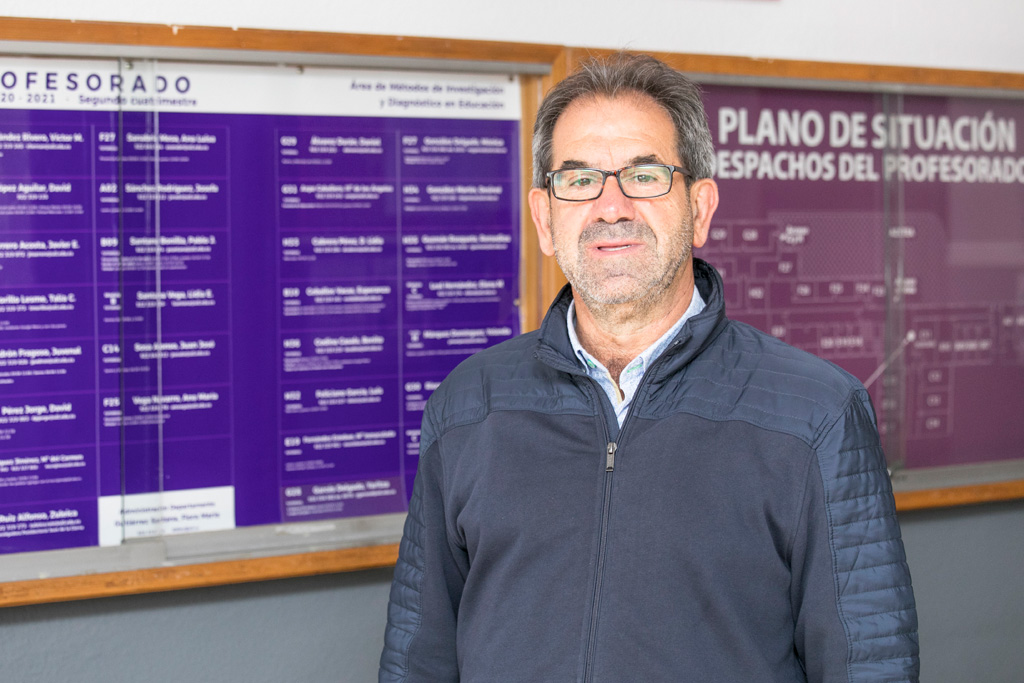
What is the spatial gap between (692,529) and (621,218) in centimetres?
44

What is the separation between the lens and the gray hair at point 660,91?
133cm

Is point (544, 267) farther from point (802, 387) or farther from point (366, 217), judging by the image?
point (802, 387)

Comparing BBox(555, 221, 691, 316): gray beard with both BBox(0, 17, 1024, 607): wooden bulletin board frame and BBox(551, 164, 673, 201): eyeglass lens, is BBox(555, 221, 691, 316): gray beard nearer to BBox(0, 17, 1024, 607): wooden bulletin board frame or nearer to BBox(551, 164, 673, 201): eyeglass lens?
BBox(551, 164, 673, 201): eyeglass lens

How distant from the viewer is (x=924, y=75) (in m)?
2.24

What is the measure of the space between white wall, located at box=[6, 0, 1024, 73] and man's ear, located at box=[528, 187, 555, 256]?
68 centimetres

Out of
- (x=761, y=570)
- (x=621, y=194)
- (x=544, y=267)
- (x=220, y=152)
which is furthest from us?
(x=544, y=267)

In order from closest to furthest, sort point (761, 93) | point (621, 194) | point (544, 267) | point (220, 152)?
1. point (621, 194)
2. point (220, 152)
3. point (544, 267)
4. point (761, 93)

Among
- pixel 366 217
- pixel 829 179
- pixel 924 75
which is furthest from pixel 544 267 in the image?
pixel 924 75

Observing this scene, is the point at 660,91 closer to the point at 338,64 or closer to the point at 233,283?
the point at 338,64

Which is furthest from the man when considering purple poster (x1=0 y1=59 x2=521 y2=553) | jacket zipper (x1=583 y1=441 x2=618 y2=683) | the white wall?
the white wall

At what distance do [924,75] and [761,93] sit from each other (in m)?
0.43

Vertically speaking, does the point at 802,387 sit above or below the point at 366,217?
below

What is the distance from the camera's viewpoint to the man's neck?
1309 millimetres

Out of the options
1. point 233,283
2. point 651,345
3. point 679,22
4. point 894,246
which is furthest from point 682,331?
point 894,246
